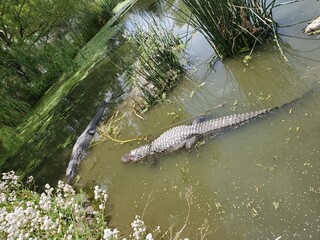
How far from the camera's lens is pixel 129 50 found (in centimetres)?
822

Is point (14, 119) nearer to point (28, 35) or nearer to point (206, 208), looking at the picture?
point (28, 35)

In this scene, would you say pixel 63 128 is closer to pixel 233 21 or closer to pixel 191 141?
pixel 191 141

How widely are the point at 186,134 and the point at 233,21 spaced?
69.4 inches

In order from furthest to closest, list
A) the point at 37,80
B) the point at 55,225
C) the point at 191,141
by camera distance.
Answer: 1. the point at 37,80
2. the point at 191,141
3. the point at 55,225

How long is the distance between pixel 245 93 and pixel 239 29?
1.03m

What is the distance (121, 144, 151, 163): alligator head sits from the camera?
435 cm

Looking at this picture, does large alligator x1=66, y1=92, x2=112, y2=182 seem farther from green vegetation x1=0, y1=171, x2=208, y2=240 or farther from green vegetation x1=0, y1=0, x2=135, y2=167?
green vegetation x1=0, y1=0, x2=135, y2=167

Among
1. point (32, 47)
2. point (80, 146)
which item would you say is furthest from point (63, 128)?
point (32, 47)

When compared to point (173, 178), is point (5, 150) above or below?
above

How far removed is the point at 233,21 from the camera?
4582mm

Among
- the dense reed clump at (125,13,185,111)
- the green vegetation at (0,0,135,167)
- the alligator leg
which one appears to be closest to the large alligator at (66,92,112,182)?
the dense reed clump at (125,13,185,111)

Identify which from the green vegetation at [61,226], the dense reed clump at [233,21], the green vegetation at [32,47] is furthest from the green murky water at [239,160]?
the green vegetation at [32,47]

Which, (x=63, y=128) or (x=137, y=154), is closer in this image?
(x=137, y=154)

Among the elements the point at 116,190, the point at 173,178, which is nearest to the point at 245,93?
the point at 173,178
